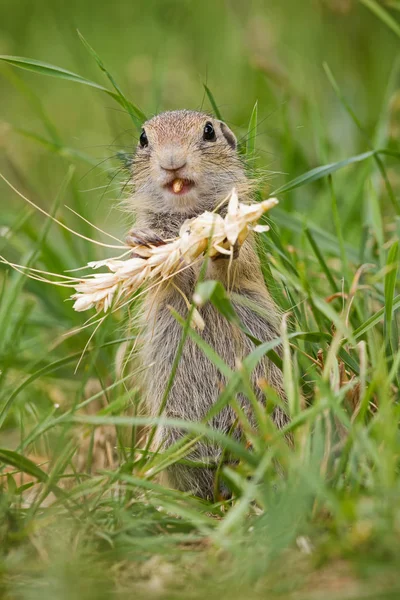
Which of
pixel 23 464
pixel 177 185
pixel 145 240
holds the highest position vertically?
pixel 177 185

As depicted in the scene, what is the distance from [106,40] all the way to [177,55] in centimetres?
150

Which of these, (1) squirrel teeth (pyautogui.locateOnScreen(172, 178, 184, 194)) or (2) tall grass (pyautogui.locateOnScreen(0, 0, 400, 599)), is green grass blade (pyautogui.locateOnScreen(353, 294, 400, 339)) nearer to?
(2) tall grass (pyautogui.locateOnScreen(0, 0, 400, 599))

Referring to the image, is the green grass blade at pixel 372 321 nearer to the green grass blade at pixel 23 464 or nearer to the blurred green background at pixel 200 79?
the green grass blade at pixel 23 464

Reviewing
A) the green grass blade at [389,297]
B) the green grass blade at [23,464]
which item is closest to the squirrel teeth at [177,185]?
the green grass blade at [389,297]

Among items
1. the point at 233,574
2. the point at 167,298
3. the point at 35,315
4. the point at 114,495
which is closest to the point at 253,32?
the point at 35,315

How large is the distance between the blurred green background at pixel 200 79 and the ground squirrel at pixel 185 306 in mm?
839

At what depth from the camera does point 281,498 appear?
8.55ft

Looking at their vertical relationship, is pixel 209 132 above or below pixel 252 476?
above

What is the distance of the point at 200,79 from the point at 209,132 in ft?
7.82

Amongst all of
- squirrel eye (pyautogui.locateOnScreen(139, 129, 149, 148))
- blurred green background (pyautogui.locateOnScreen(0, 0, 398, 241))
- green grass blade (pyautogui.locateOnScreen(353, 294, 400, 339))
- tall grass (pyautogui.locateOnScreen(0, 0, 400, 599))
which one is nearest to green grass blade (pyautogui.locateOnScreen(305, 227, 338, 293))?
tall grass (pyautogui.locateOnScreen(0, 0, 400, 599))

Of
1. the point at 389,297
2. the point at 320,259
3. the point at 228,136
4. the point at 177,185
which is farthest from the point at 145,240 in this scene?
the point at 228,136

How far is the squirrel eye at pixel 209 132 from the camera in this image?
4156mm

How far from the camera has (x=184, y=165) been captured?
3828 mm

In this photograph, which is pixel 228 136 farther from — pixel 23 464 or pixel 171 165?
pixel 23 464
